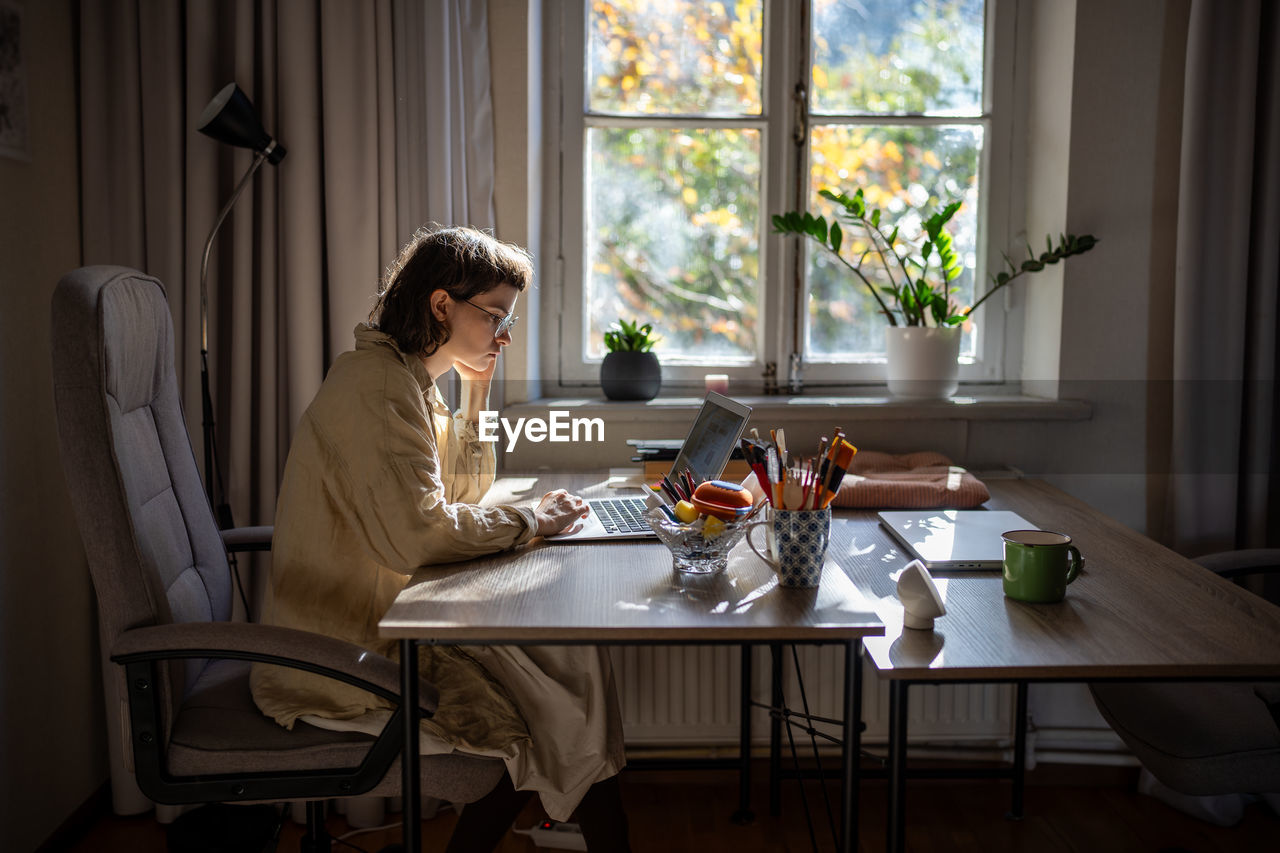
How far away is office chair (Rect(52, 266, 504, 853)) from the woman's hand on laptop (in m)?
0.35

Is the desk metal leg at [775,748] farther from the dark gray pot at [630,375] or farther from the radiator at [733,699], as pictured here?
the dark gray pot at [630,375]

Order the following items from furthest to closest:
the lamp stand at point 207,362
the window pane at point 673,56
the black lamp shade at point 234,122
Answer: the window pane at point 673,56, the lamp stand at point 207,362, the black lamp shade at point 234,122

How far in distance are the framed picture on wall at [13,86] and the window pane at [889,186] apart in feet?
5.71

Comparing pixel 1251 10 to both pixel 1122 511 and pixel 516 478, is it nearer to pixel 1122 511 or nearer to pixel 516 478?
pixel 1122 511

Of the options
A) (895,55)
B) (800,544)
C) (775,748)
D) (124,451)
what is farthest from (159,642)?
(895,55)

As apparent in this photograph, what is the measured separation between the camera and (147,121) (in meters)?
2.17

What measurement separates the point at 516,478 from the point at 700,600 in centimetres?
95

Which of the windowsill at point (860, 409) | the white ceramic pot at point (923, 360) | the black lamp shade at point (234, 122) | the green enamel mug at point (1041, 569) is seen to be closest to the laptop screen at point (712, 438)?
the windowsill at point (860, 409)

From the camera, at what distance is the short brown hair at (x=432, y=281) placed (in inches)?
65.4

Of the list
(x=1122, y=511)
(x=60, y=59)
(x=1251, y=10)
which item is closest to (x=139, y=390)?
(x=60, y=59)

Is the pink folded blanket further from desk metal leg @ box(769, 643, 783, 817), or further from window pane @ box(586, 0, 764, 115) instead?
window pane @ box(586, 0, 764, 115)

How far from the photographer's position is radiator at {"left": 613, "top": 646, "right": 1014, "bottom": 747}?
2.40 metres

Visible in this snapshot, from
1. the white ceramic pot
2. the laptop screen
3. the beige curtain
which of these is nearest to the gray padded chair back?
the laptop screen

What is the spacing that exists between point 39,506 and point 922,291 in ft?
6.50
